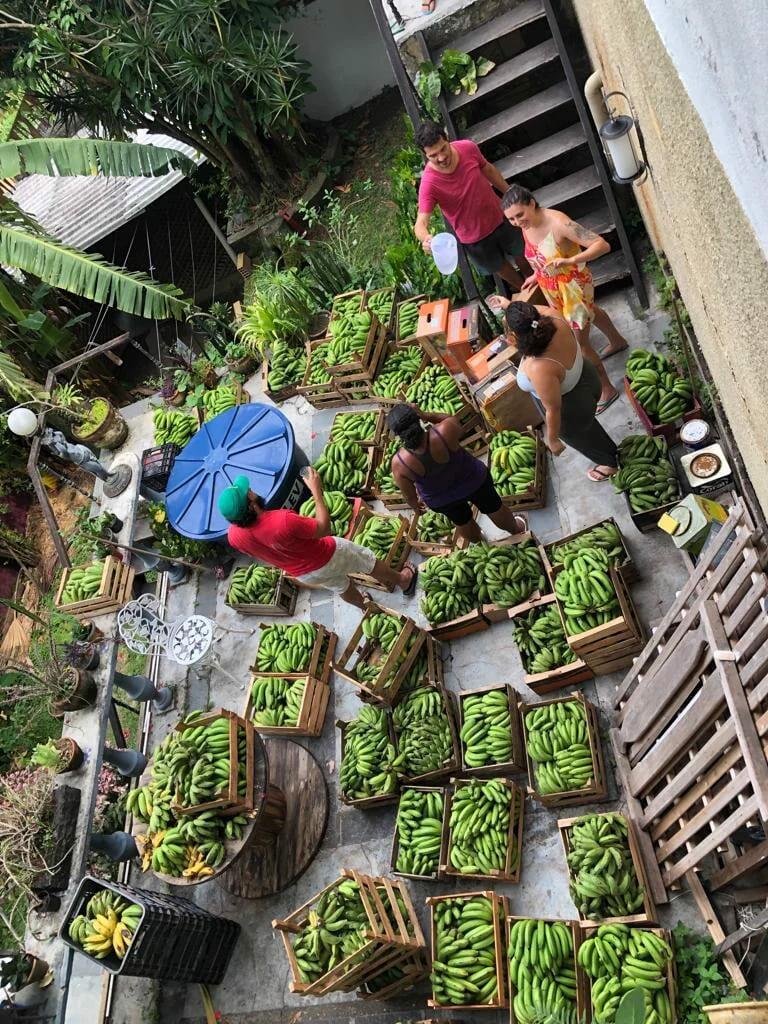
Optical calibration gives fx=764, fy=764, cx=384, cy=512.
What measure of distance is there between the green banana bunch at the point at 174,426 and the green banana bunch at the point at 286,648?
330 cm

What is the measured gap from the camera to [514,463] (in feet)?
21.9

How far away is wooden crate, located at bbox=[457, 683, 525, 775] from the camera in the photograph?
5.53 meters

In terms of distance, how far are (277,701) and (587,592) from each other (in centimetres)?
295

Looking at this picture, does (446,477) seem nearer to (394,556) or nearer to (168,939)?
(394,556)

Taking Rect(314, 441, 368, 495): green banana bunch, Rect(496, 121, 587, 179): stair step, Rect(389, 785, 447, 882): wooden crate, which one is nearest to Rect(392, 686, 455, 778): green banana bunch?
Rect(389, 785, 447, 882): wooden crate

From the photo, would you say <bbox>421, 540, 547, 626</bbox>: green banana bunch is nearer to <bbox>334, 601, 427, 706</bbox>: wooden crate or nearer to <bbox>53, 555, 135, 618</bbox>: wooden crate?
<bbox>334, 601, 427, 706</bbox>: wooden crate

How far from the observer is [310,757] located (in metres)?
6.63

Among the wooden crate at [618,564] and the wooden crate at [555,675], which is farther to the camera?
the wooden crate at [618,564]

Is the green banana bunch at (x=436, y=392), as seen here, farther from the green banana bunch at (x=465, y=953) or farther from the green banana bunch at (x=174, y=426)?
the green banana bunch at (x=465, y=953)

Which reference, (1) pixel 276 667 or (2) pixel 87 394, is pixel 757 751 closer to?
(1) pixel 276 667

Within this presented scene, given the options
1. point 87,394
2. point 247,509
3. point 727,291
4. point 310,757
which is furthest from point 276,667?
point 87,394

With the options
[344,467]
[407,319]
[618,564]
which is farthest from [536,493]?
[407,319]

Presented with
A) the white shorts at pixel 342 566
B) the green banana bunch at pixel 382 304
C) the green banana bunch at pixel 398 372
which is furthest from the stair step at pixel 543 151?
the white shorts at pixel 342 566

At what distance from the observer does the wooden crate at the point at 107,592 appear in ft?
26.4
